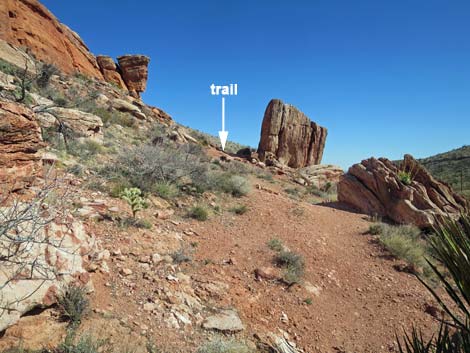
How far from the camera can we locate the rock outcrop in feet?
73.3

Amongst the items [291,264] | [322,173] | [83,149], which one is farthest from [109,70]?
[291,264]

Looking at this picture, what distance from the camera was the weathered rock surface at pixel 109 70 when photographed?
25.0 meters

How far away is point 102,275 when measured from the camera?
11.0 feet

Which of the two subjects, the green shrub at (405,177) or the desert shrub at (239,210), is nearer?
the desert shrub at (239,210)

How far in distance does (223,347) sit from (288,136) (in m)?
21.1

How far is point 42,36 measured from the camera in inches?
756

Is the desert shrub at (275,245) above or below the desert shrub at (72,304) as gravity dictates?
above

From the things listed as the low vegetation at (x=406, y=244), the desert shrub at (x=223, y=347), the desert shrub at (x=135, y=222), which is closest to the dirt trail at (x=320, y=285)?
the low vegetation at (x=406, y=244)

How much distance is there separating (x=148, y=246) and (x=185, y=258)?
604 mm

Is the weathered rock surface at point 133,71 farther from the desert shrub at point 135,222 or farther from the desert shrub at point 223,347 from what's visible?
the desert shrub at point 223,347

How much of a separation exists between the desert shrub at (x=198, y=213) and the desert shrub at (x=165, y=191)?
70 centimetres

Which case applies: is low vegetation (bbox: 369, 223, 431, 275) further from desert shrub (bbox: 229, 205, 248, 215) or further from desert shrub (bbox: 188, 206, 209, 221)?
desert shrub (bbox: 188, 206, 209, 221)

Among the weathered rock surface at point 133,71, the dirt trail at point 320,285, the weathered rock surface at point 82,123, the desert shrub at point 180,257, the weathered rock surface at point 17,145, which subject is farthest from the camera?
the weathered rock surface at point 133,71

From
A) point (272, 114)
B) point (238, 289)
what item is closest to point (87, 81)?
point (272, 114)
